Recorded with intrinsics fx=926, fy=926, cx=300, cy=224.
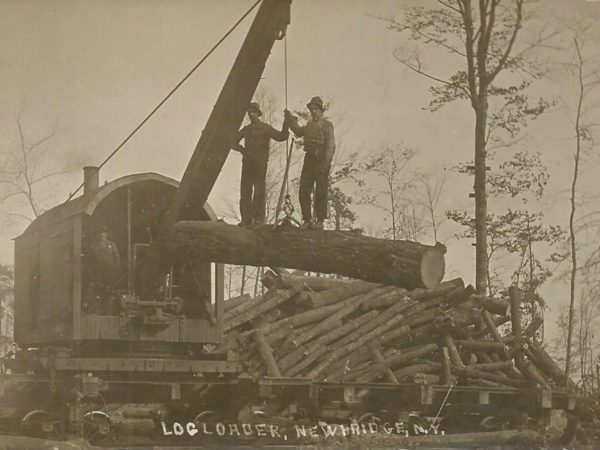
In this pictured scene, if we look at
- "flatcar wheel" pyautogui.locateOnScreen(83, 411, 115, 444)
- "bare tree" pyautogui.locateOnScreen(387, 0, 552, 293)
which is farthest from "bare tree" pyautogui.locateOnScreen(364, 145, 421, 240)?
"flatcar wheel" pyautogui.locateOnScreen(83, 411, 115, 444)

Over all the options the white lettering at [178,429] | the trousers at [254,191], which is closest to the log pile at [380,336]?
the white lettering at [178,429]

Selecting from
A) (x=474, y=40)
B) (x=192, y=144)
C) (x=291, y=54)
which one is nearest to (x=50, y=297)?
(x=192, y=144)

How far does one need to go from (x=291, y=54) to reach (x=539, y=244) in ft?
38.9

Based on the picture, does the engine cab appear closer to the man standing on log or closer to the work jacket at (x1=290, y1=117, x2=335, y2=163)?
the man standing on log

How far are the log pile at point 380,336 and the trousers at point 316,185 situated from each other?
3.11 m

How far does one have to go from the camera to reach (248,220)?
472 inches

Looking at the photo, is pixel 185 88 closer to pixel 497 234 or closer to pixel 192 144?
pixel 192 144

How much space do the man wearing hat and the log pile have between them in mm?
2580

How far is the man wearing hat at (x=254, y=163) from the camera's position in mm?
12086

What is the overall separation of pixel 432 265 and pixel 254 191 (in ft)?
9.12

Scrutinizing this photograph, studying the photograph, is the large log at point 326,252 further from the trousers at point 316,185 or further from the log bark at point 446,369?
the log bark at point 446,369

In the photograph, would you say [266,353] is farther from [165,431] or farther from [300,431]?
[165,431]

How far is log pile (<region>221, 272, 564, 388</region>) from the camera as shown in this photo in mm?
14000

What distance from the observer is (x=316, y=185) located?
452 inches
